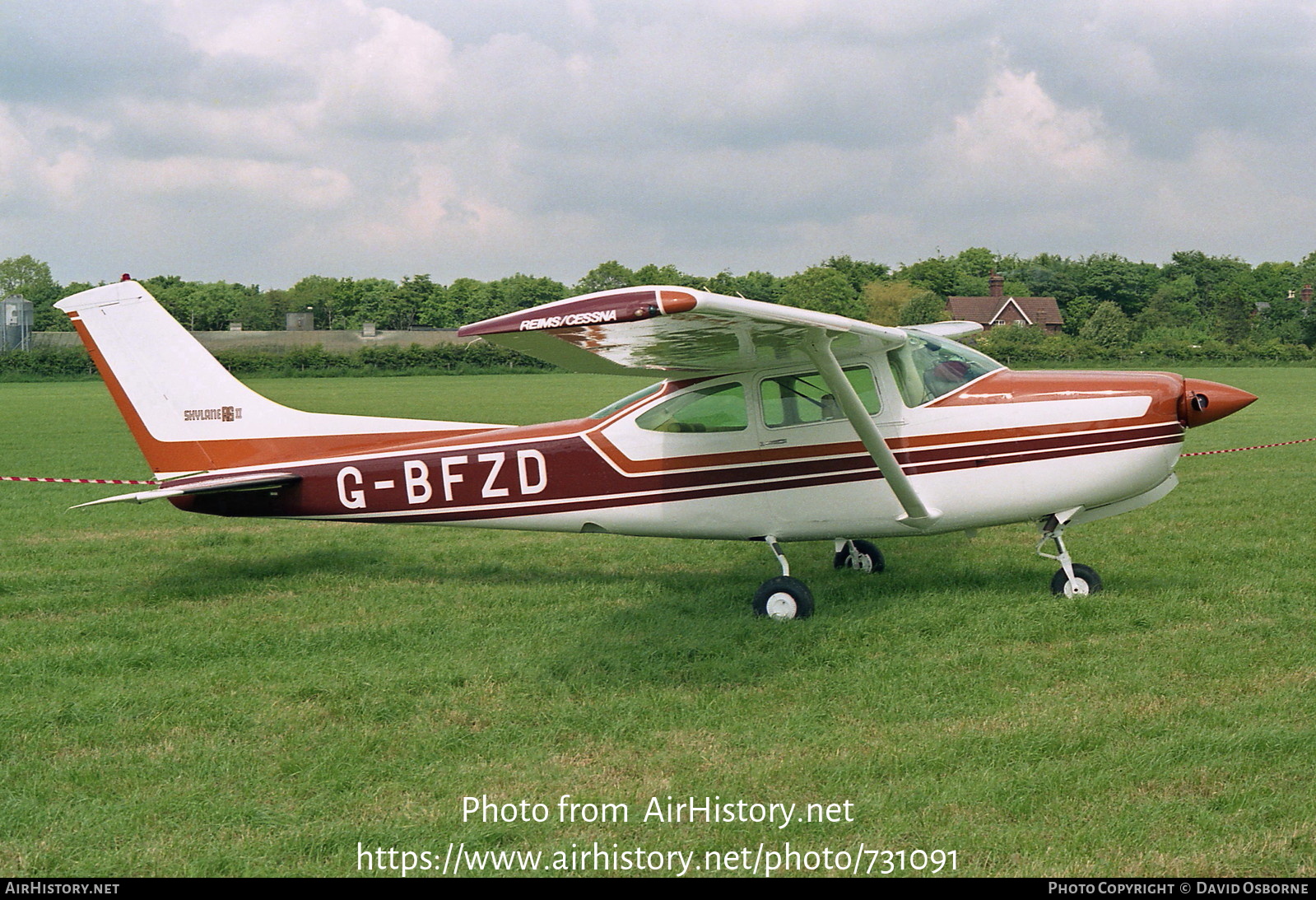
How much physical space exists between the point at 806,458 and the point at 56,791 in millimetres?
4960

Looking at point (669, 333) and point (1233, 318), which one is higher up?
point (1233, 318)

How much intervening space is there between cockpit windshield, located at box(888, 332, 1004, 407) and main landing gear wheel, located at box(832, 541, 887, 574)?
6.30ft

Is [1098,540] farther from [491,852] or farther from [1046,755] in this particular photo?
[491,852]

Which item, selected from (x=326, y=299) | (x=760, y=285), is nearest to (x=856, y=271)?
(x=760, y=285)

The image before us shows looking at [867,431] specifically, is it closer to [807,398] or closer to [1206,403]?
[807,398]

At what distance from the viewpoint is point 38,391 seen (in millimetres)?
45312

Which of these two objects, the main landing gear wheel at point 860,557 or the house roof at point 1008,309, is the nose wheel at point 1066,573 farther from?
the house roof at point 1008,309

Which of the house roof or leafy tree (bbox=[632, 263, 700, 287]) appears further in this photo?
the house roof

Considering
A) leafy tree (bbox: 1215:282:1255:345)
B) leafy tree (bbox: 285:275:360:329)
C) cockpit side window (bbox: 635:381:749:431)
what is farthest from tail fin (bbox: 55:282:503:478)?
leafy tree (bbox: 285:275:360:329)

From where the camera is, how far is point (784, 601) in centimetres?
736

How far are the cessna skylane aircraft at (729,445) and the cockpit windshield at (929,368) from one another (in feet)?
0.04

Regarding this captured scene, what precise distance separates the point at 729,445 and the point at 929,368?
154 cm

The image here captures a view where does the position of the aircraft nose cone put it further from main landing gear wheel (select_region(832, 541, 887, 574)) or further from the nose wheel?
main landing gear wheel (select_region(832, 541, 887, 574))

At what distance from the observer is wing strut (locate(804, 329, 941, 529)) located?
6504 mm
